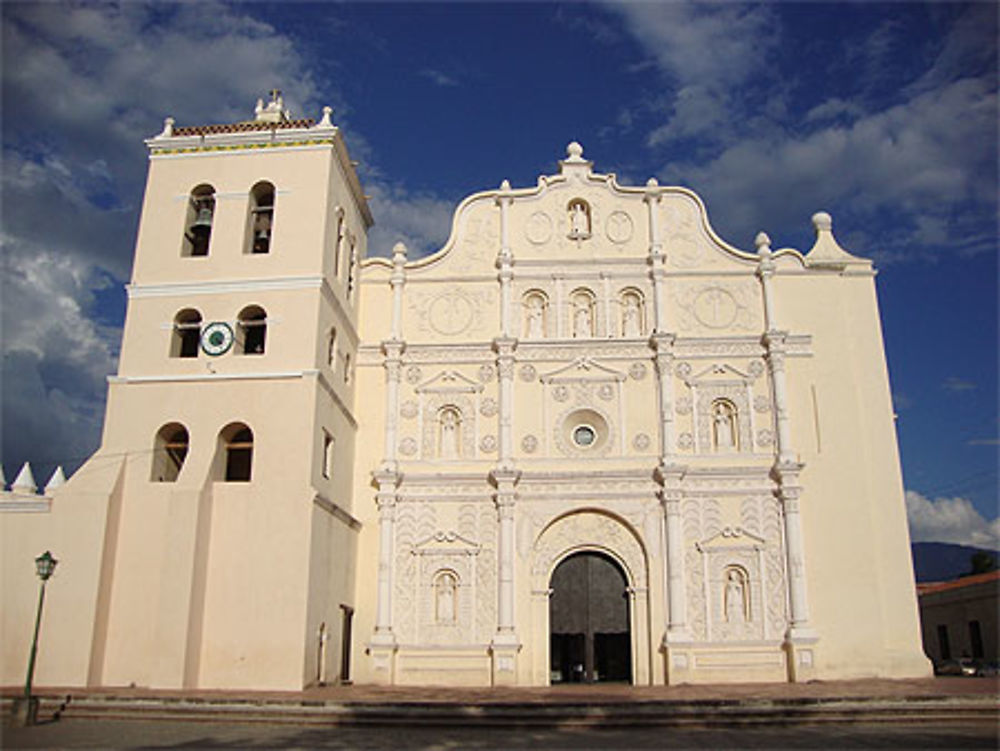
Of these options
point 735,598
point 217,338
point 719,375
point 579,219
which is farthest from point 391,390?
point 735,598

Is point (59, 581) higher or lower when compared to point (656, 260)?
lower

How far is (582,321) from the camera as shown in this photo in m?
21.9

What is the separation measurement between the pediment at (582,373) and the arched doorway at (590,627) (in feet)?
14.8

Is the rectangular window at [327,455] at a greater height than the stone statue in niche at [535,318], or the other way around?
the stone statue in niche at [535,318]

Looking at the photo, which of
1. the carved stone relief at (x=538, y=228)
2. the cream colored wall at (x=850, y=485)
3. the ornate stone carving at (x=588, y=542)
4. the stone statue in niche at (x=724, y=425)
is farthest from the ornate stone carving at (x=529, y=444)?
the cream colored wall at (x=850, y=485)

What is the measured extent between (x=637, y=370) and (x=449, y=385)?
461 cm

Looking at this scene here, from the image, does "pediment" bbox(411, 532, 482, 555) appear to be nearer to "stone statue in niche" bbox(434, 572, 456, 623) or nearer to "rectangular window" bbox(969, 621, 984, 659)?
"stone statue in niche" bbox(434, 572, 456, 623)

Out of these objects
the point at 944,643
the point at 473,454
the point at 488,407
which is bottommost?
A: the point at 944,643

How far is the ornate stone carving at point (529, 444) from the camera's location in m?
20.9

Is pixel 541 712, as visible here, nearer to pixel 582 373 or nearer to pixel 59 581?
pixel 582 373

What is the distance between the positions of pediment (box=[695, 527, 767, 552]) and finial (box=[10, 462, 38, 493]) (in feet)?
48.0

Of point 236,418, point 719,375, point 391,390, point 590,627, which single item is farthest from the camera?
point 391,390

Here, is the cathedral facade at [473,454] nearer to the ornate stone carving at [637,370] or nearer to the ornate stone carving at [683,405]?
the ornate stone carving at [637,370]

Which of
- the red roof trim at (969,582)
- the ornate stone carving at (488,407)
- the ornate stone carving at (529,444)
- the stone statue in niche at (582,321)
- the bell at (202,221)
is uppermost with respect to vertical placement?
the bell at (202,221)
